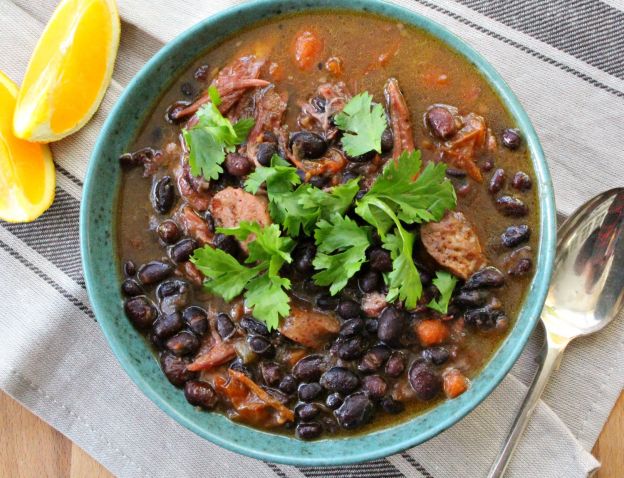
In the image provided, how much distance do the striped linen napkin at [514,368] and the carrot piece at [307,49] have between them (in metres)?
0.65

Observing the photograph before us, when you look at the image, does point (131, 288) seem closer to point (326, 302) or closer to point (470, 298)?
point (326, 302)

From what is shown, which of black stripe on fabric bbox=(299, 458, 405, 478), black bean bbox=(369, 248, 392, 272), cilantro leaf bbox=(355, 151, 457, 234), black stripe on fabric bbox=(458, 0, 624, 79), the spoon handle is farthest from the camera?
black stripe on fabric bbox=(458, 0, 624, 79)

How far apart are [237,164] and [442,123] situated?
886mm

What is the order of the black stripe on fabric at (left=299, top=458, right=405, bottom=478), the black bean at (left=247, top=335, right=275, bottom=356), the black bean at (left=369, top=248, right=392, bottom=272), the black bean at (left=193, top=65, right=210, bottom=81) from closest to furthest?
the black bean at (left=369, top=248, right=392, bottom=272)
the black bean at (left=247, top=335, right=275, bottom=356)
the black bean at (left=193, top=65, right=210, bottom=81)
the black stripe on fabric at (left=299, top=458, right=405, bottom=478)

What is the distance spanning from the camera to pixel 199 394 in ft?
10.4

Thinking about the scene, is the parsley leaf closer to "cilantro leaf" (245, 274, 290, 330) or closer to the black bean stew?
the black bean stew

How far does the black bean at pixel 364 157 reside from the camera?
3.11 m

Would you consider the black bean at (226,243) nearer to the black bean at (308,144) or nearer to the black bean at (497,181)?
the black bean at (308,144)

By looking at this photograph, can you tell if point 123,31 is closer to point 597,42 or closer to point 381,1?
point 381,1

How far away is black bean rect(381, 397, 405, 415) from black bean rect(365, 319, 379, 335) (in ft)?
0.97

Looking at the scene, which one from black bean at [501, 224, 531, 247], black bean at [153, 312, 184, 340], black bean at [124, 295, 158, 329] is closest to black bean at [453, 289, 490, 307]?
black bean at [501, 224, 531, 247]

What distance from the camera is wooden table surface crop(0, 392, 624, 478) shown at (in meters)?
3.79

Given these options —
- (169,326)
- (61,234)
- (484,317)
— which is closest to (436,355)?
(484,317)

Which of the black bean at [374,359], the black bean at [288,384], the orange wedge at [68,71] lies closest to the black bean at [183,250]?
the black bean at [288,384]
